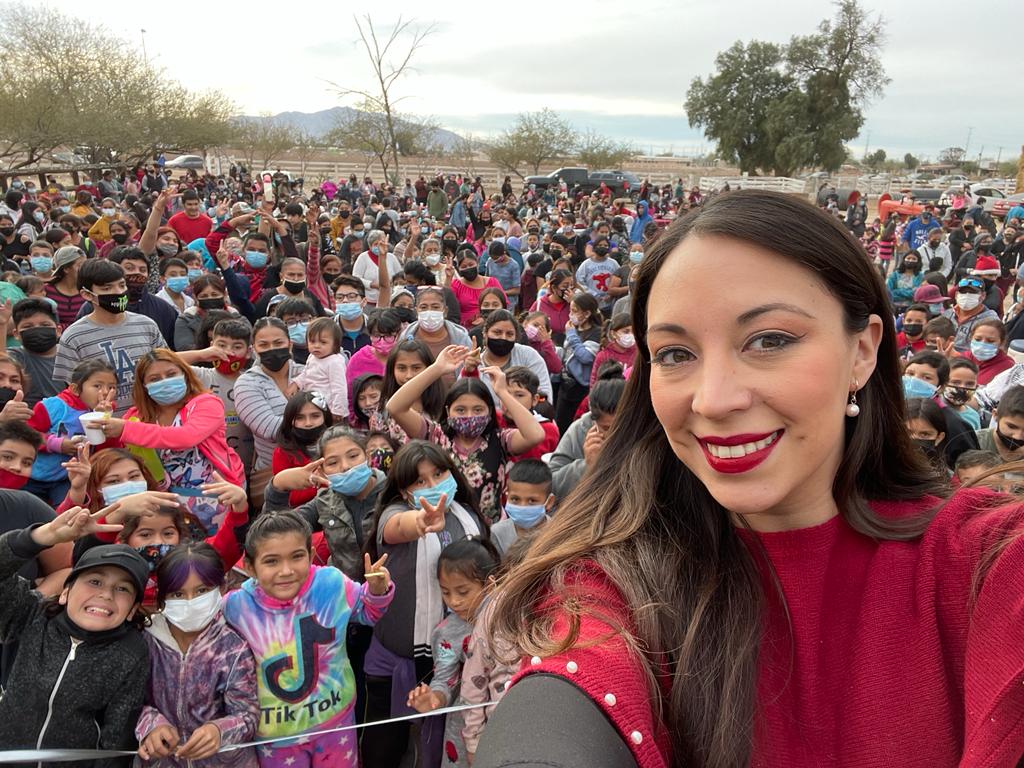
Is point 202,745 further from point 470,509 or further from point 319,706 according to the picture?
point 470,509

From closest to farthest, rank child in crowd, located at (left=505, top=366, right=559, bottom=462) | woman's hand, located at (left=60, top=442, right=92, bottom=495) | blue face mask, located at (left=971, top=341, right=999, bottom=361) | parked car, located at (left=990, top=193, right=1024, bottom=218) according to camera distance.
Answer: woman's hand, located at (left=60, top=442, right=92, bottom=495), child in crowd, located at (left=505, top=366, right=559, bottom=462), blue face mask, located at (left=971, top=341, right=999, bottom=361), parked car, located at (left=990, top=193, right=1024, bottom=218)

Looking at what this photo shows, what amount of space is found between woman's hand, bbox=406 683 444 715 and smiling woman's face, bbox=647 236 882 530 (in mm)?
2138

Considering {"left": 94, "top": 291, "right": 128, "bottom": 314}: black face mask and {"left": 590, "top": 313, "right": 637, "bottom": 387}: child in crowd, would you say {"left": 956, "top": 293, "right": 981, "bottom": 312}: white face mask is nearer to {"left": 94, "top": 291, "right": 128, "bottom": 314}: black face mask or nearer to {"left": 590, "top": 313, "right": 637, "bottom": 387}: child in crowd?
{"left": 590, "top": 313, "right": 637, "bottom": 387}: child in crowd

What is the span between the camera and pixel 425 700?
2873 millimetres

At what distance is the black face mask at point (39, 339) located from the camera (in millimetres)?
5238

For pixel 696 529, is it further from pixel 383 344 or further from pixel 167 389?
pixel 383 344

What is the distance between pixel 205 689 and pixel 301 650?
1.17 ft

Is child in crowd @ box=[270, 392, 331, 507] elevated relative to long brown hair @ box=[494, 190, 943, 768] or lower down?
lower down

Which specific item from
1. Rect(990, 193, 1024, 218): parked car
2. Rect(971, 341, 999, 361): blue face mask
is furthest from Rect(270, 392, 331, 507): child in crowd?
Rect(990, 193, 1024, 218): parked car

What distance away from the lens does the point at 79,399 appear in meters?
4.34

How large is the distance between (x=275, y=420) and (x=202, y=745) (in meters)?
2.43

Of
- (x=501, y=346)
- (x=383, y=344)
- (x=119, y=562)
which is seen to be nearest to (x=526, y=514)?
(x=119, y=562)

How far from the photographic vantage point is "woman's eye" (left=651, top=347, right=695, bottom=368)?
113cm

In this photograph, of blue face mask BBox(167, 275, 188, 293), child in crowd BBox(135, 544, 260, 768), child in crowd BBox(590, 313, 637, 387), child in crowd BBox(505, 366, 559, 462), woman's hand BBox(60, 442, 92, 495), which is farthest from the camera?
blue face mask BBox(167, 275, 188, 293)
